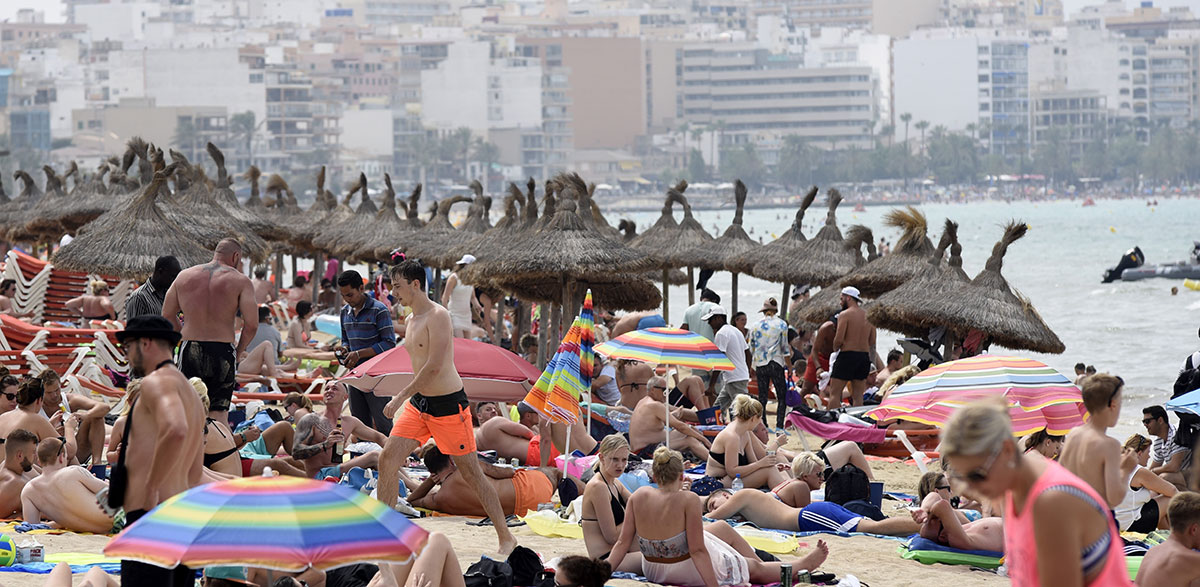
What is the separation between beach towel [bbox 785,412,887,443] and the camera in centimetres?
880

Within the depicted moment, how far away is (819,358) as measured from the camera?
474 inches

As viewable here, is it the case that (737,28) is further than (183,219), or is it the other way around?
(737,28)

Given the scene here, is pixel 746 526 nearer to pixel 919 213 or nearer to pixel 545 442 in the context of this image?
pixel 545 442

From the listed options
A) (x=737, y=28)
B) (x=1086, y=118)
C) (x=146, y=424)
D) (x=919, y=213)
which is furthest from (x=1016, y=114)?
(x=146, y=424)

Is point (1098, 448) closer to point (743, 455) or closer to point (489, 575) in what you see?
point (489, 575)

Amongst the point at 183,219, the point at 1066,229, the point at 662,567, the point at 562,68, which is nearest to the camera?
the point at 662,567

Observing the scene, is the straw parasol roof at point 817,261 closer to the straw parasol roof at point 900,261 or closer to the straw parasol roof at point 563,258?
the straw parasol roof at point 900,261

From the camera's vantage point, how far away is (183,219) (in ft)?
49.3

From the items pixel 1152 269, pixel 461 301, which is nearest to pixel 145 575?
pixel 461 301

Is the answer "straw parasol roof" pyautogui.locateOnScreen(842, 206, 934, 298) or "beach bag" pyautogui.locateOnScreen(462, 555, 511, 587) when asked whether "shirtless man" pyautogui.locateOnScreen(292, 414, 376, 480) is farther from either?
"straw parasol roof" pyautogui.locateOnScreen(842, 206, 934, 298)

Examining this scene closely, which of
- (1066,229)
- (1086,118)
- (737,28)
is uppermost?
(737,28)

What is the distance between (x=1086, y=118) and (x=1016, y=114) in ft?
23.8

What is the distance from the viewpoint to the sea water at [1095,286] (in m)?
25.1

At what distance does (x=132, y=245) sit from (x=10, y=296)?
203 cm
